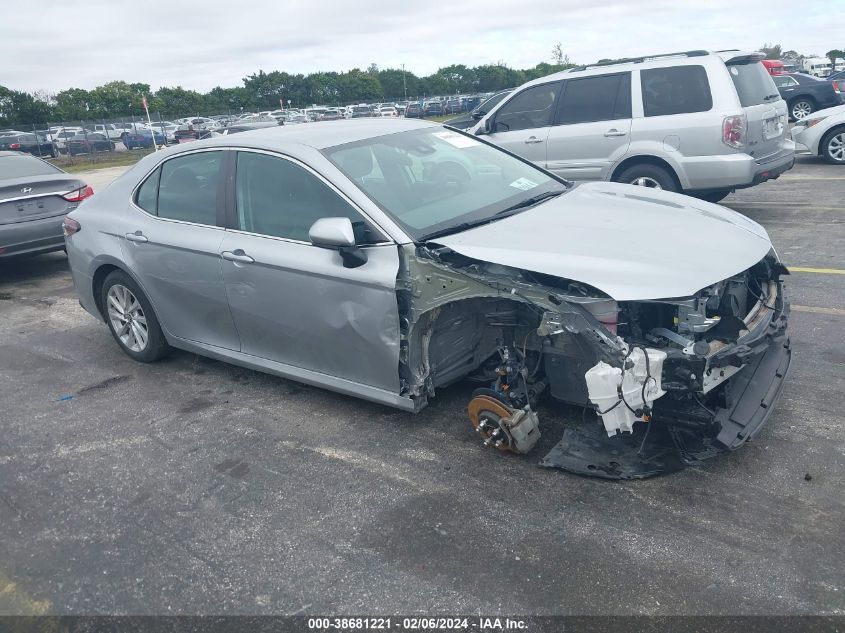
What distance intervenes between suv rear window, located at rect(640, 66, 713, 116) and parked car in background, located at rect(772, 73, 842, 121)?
14140 mm

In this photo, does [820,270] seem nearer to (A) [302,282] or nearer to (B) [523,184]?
(B) [523,184]

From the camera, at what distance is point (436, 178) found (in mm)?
4402

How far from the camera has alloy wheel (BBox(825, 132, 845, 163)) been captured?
12664mm

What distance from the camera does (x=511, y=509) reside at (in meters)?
3.28

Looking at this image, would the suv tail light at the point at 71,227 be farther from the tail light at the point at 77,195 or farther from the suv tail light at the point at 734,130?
the suv tail light at the point at 734,130

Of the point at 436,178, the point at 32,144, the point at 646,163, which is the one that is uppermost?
the point at 32,144

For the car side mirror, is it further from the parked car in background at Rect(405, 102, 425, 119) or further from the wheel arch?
the parked car in background at Rect(405, 102, 425, 119)

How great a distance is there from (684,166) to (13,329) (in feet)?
23.7

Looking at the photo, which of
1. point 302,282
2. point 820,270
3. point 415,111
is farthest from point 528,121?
point 415,111

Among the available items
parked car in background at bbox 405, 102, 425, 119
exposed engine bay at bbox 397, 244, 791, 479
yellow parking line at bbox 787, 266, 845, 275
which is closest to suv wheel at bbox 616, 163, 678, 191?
yellow parking line at bbox 787, 266, 845, 275

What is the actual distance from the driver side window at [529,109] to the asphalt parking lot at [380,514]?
200 inches

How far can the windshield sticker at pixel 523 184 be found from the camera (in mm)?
4591

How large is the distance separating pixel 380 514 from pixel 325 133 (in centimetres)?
252

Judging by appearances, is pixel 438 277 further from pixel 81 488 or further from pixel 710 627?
pixel 81 488
